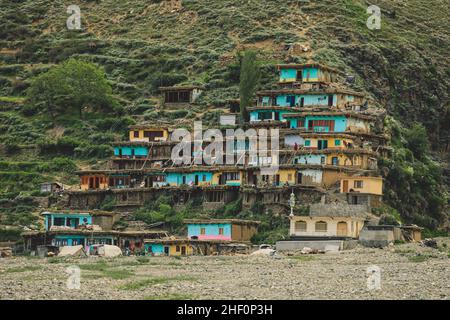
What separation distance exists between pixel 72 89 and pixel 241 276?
50.9 metres

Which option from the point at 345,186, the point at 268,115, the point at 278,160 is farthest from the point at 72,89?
the point at 345,186

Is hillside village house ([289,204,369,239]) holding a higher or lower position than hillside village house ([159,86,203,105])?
lower

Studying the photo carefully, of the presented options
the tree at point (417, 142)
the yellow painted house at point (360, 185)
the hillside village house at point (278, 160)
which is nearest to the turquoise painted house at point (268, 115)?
the hillside village house at point (278, 160)

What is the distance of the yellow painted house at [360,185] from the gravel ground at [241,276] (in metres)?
8.02

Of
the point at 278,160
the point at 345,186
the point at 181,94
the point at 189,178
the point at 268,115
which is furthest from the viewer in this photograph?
the point at 181,94

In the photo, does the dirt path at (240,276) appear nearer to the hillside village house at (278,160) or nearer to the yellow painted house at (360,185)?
the yellow painted house at (360,185)

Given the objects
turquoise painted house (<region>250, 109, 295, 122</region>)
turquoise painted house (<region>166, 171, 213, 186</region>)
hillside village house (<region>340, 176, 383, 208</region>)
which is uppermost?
turquoise painted house (<region>250, 109, 295, 122</region>)

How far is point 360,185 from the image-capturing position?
98.9 meters

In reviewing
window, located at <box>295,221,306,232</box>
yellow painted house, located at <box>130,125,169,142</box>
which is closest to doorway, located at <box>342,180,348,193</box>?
window, located at <box>295,221,306,232</box>

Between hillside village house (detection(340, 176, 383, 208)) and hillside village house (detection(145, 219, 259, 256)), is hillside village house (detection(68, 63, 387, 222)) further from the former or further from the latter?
hillside village house (detection(145, 219, 259, 256))

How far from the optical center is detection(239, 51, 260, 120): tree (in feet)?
372

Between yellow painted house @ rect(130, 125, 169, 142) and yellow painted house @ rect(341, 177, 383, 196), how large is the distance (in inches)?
725

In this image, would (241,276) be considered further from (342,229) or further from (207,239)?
(207,239)
